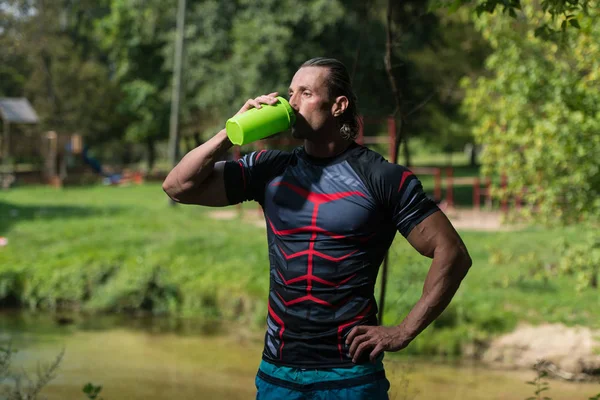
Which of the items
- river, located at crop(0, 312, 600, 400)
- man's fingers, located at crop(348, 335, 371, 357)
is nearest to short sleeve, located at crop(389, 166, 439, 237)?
man's fingers, located at crop(348, 335, 371, 357)

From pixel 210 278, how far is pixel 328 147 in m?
9.57

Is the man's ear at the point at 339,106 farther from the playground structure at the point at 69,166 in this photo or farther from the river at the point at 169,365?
the playground structure at the point at 69,166

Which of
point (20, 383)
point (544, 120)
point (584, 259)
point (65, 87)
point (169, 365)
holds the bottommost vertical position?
point (169, 365)

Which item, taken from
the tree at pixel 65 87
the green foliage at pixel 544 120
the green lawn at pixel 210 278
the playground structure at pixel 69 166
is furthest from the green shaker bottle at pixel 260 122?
the tree at pixel 65 87

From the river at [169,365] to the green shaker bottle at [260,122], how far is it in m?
4.39

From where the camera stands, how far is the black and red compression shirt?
9.30ft

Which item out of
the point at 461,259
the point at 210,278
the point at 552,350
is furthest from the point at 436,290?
the point at 210,278

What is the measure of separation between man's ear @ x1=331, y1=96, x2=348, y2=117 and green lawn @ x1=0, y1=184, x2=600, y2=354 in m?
5.58

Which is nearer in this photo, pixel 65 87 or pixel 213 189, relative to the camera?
pixel 213 189

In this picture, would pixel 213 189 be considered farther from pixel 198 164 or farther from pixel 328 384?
pixel 328 384

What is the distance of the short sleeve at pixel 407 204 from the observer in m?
2.82

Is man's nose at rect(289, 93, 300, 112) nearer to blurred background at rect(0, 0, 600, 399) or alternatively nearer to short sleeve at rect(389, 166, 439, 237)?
short sleeve at rect(389, 166, 439, 237)

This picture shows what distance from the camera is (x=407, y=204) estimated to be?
2.83 meters

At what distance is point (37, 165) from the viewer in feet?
143
